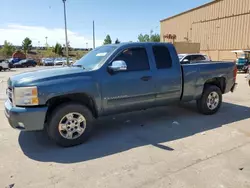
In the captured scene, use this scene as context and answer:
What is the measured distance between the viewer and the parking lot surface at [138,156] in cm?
310

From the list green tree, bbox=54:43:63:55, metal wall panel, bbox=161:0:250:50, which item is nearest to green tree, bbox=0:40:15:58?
green tree, bbox=54:43:63:55

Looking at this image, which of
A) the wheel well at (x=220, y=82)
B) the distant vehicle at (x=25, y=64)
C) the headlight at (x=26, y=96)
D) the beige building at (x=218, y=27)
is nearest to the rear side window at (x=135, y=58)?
the headlight at (x=26, y=96)

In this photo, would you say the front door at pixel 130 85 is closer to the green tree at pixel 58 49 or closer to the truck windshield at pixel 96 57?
the truck windshield at pixel 96 57

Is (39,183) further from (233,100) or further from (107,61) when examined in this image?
(233,100)

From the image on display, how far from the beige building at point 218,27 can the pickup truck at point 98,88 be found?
87.9ft

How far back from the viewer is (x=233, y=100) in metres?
8.27

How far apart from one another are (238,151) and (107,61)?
9.55ft

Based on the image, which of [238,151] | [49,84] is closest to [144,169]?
[238,151]

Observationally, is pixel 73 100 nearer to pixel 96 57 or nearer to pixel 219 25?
pixel 96 57

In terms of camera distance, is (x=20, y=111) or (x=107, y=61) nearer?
(x=20, y=111)

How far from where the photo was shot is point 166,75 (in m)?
5.20

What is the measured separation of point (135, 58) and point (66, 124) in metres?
2.00

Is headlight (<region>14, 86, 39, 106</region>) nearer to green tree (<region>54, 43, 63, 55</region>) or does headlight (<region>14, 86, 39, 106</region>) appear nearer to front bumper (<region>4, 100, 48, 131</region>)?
front bumper (<region>4, 100, 48, 131</region>)

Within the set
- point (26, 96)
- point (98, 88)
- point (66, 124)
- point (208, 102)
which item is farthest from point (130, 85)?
point (208, 102)
